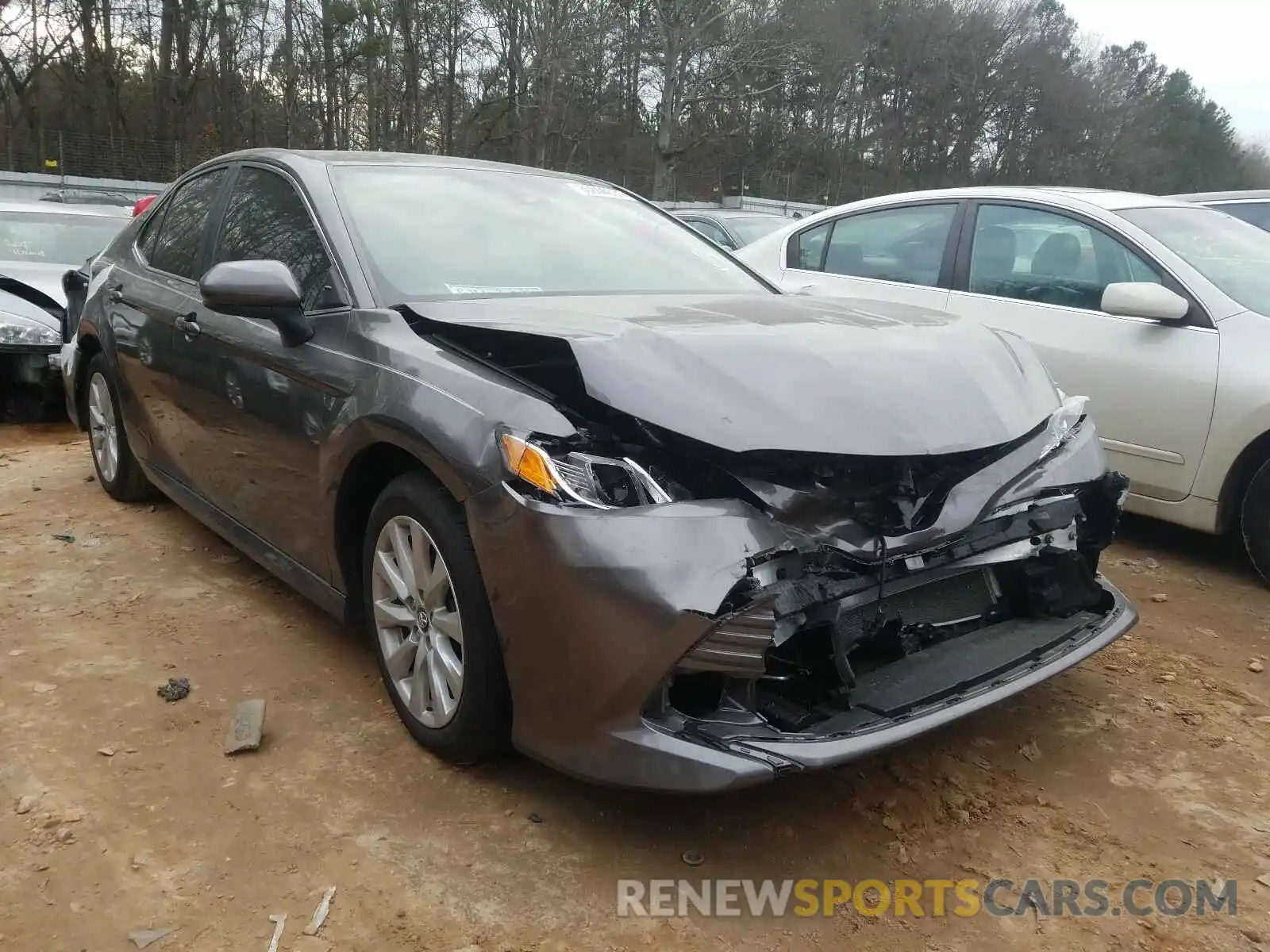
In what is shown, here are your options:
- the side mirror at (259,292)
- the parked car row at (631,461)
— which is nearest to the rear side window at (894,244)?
the parked car row at (631,461)

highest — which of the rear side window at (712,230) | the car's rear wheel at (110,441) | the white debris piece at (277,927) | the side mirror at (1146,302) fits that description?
the rear side window at (712,230)

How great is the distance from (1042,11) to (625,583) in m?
54.7

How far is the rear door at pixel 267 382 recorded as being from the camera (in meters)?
2.81

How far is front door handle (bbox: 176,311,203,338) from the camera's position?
11.3ft

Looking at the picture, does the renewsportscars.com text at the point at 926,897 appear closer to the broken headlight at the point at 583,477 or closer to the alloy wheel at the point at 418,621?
the alloy wheel at the point at 418,621

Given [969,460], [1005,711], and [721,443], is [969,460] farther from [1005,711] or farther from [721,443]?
[1005,711]

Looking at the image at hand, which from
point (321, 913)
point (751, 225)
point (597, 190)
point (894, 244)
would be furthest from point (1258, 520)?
point (751, 225)

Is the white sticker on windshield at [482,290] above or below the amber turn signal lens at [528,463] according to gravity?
above

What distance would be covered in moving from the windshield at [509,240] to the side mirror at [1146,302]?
159 centimetres

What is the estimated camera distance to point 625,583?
195cm

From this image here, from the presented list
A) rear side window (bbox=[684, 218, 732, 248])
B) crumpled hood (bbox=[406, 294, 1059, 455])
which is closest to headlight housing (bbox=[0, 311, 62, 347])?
crumpled hood (bbox=[406, 294, 1059, 455])

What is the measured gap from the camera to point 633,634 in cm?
195

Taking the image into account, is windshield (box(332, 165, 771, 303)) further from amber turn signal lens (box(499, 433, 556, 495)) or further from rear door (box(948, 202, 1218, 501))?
rear door (box(948, 202, 1218, 501))

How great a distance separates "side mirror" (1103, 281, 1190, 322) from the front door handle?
3526 mm
